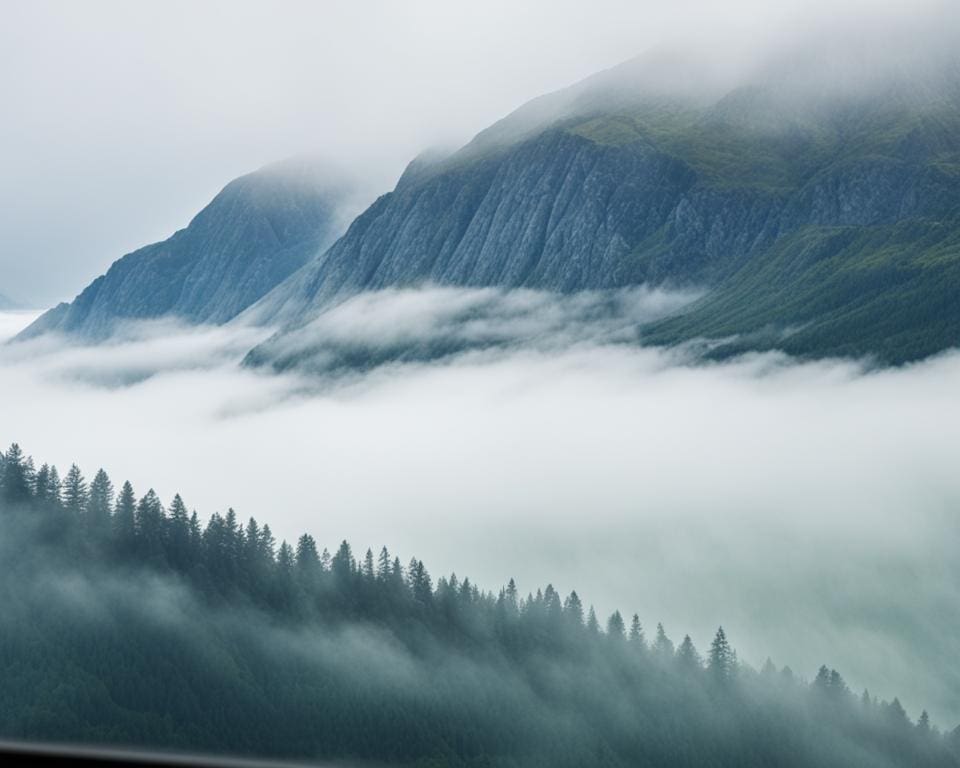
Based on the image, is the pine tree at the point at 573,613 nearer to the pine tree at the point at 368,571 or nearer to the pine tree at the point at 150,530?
the pine tree at the point at 368,571

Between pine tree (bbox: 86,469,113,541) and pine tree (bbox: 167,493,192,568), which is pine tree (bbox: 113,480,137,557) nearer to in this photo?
pine tree (bbox: 86,469,113,541)

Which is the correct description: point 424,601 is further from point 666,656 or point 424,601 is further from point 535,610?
point 666,656

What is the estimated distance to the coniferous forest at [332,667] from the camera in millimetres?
123375

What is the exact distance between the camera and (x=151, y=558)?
142500mm

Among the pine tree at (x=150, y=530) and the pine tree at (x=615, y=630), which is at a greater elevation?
the pine tree at (x=150, y=530)

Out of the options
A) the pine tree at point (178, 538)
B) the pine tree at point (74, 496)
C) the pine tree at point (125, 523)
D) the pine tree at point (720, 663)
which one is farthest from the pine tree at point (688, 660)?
the pine tree at point (74, 496)

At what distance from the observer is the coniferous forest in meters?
123

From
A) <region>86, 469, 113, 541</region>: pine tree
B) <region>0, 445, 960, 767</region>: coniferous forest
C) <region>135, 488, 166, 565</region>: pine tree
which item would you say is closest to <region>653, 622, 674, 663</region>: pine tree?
<region>0, 445, 960, 767</region>: coniferous forest

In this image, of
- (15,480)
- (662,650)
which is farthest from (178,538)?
(662,650)

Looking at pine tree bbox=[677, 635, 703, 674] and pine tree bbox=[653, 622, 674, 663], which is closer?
pine tree bbox=[677, 635, 703, 674]

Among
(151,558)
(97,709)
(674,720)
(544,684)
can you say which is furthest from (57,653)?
(674,720)

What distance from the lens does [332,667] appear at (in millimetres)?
143625

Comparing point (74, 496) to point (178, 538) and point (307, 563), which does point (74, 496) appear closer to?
point (178, 538)

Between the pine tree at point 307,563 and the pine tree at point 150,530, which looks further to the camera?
the pine tree at point 307,563
